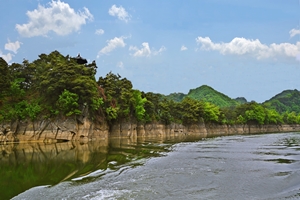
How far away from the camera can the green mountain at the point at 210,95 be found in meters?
146

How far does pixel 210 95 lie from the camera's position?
496ft

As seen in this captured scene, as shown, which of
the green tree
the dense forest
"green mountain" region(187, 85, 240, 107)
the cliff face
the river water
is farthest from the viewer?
"green mountain" region(187, 85, 240, 107)

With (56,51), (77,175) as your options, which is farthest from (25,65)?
(77,175)

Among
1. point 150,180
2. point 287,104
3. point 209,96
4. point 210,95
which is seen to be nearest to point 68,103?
point 150,180

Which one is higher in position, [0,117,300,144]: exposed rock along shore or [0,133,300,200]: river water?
[0,117,300,144]: exposed rock along shore

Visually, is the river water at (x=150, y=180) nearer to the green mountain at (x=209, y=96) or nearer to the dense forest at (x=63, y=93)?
the dense forest at (x=63, y=93)

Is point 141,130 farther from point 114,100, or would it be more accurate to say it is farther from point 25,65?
point 25,65

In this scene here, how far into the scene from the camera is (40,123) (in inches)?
1345

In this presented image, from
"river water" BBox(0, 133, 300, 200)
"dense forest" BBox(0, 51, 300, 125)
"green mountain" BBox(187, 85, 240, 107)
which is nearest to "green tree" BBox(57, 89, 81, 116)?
"dense forest" BBox(0, 51, 300, 125)

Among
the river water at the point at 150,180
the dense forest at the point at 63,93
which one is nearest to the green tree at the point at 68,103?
the dense forest at the point at 63,93

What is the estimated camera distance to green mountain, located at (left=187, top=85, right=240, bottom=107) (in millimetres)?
145750

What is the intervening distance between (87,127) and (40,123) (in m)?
5.91

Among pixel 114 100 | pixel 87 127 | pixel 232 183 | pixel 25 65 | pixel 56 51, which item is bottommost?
pixel 232 183

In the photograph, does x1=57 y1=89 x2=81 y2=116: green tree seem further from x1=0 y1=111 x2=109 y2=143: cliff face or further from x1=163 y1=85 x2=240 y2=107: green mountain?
x1=163 y1=85 x2=240 y2=107: green mountain
